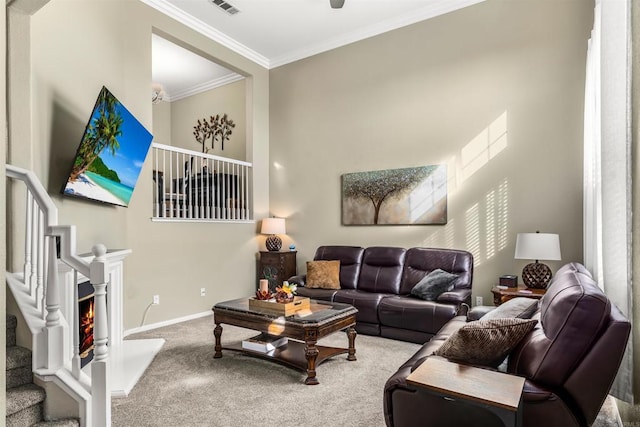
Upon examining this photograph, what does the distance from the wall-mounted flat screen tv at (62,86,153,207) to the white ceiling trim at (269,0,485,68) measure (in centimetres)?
311

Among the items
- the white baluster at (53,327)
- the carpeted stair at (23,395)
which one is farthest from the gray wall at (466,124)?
the carpeted stair at (23,395)

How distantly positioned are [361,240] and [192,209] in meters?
2.38

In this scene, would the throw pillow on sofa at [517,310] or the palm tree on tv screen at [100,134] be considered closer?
the throw pillow on sofa at [517,310]

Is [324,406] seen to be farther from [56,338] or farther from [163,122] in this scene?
[163,122]

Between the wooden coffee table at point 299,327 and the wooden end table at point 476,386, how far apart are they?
54.4 inches

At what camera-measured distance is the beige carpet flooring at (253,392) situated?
240cm

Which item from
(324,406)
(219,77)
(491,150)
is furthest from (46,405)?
(219,77)

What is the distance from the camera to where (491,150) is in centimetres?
455

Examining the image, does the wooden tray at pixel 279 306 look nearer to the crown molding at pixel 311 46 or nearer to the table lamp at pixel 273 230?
the table lamp at pixel 273 230

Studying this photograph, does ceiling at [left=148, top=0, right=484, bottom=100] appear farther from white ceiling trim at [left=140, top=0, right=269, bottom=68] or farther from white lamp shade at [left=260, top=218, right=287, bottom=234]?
white lamp shade at [left=260, top=218, right=287, bottom=234]

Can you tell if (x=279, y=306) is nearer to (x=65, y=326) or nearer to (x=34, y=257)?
(x=65, y=326)

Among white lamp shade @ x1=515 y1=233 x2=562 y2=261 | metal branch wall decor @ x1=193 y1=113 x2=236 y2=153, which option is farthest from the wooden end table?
metal branch wall decor @ x1=193 y1=113 x2=236 y2=153

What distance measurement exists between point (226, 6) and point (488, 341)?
490cm

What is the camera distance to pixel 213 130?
729cm
